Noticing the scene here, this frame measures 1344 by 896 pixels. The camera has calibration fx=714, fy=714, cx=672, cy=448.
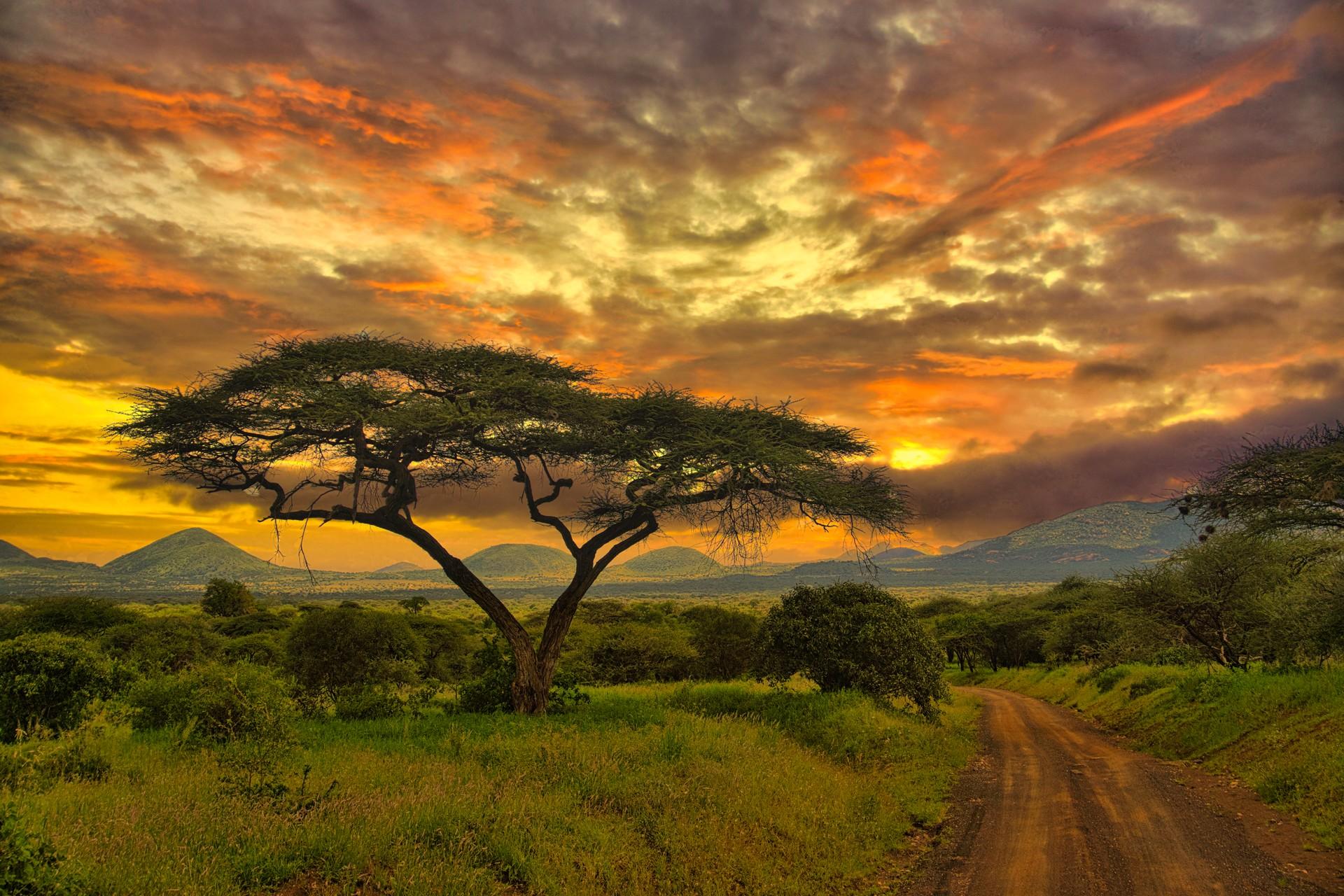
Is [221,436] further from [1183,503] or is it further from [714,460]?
[1183,503]

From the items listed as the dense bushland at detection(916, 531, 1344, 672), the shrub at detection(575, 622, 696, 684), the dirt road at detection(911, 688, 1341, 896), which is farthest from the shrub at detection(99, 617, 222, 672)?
the dense bushland at detection(916, 531, 1344, 672)

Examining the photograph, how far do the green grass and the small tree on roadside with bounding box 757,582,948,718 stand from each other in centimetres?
561

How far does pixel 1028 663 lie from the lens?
78750mm

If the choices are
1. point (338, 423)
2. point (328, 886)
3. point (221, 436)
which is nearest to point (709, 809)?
point (328, 886)

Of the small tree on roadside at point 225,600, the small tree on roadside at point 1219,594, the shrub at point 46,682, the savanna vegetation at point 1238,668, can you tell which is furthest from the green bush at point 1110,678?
the small tree on roadside at point 225,600

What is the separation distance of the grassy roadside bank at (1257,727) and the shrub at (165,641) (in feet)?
133

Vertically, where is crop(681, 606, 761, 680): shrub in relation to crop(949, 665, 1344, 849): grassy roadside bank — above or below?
below

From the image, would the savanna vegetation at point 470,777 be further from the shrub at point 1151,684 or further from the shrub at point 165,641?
the shrub at point 165,641

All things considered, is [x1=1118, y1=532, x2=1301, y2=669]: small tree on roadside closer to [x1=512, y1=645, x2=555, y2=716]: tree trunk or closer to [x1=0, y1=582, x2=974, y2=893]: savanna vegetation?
[x1=0, y1=582, x2=974, y2=893]: savanna vegetation

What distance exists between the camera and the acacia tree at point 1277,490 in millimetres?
18703

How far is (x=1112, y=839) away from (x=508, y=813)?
34.4 ft

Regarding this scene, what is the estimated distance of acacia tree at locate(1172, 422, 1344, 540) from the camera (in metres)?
18.7

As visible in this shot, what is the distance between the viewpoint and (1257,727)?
19.0m

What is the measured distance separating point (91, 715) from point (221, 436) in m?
7.62
